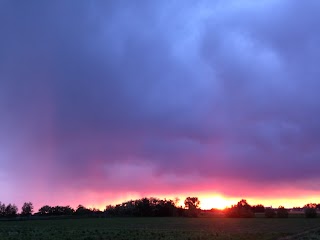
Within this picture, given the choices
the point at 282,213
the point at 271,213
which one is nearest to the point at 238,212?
the point at 271,213

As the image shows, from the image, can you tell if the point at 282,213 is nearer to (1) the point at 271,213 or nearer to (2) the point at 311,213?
(1) the point at 271,213

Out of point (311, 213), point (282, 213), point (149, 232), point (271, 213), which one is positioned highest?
point (271, 213)

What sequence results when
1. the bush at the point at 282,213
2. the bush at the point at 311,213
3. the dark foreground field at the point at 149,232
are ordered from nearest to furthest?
the dark foreground field at the point at 149,232, the bush at the point at 311,213, the bush at the point at 282,213

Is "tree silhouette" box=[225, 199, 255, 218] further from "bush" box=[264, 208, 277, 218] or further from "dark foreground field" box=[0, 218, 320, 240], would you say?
"dark foreground field" box=[0, 218, 320, 240]

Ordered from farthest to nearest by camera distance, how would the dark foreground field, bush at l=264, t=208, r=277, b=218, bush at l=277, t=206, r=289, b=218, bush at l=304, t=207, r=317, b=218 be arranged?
bush at l=277, t=206, r=289, b=218
bush at l=264, t=208, r=277, b=218
bush at l=304, t=207, r=317, b=218
the dark foreground field

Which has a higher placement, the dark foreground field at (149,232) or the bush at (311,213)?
the bush at (311,213)

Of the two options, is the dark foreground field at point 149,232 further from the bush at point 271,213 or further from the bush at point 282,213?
the bush at point 282,213

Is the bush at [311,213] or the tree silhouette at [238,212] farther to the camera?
the tree silhouette at [238,212]

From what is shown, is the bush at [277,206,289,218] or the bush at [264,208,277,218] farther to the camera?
the bush at [277,206,289,218]

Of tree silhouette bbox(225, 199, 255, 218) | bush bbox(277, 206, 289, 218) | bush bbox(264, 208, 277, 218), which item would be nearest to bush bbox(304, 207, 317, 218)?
bush bbox(277, 206, 289, 218)

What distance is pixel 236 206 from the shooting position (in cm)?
18400

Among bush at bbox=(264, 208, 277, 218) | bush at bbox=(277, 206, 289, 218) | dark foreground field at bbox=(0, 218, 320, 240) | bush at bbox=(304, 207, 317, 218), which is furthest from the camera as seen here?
bush at bbox=(277, 206, 289, 218)

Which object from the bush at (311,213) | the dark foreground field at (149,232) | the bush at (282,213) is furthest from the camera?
the bush at (282,213)

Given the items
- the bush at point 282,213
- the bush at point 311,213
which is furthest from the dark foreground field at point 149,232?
the bush at point 282,213
